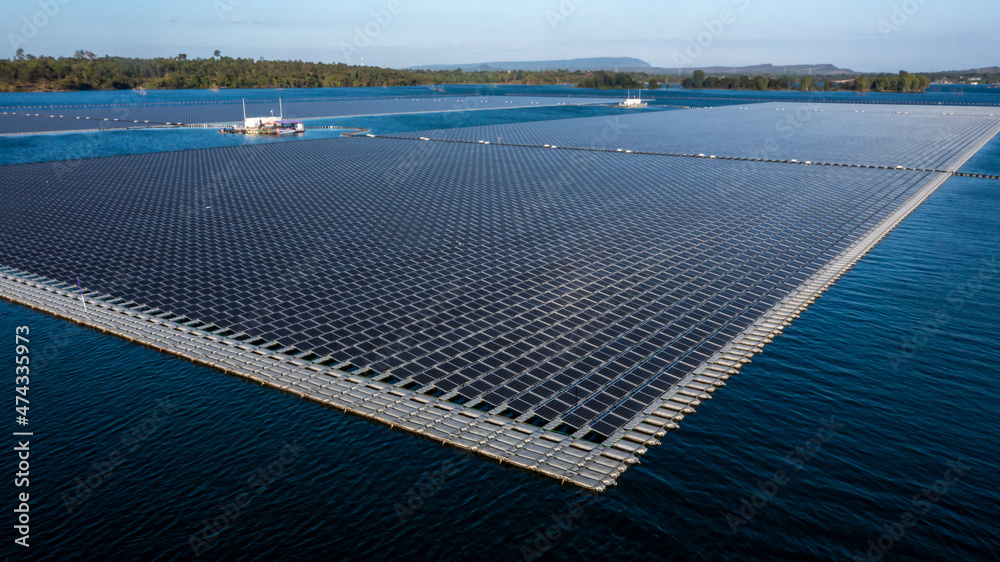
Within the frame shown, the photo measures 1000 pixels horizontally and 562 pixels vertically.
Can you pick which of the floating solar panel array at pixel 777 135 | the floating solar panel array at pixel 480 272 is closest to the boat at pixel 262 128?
the floating solar panel array at pixel 777 135

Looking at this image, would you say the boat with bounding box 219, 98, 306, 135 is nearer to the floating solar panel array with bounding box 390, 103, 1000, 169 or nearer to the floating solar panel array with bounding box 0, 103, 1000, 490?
the floating solar panel array with bounding box 390, 103, 1000, 169

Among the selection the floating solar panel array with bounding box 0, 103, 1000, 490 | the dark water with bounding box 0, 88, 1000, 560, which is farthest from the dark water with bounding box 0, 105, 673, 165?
the dark water with bounding box 0, 88, 1000, 560

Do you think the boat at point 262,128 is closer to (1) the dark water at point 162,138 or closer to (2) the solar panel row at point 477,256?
(1) the dark water at point 162,138

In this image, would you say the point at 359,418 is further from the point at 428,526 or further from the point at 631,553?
the point at 631,553

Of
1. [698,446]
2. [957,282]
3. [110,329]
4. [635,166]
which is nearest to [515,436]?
[698,446]

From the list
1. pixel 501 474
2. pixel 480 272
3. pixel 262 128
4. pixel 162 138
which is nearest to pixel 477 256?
pixel 480 272

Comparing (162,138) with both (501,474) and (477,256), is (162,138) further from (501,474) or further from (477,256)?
(501,474)
